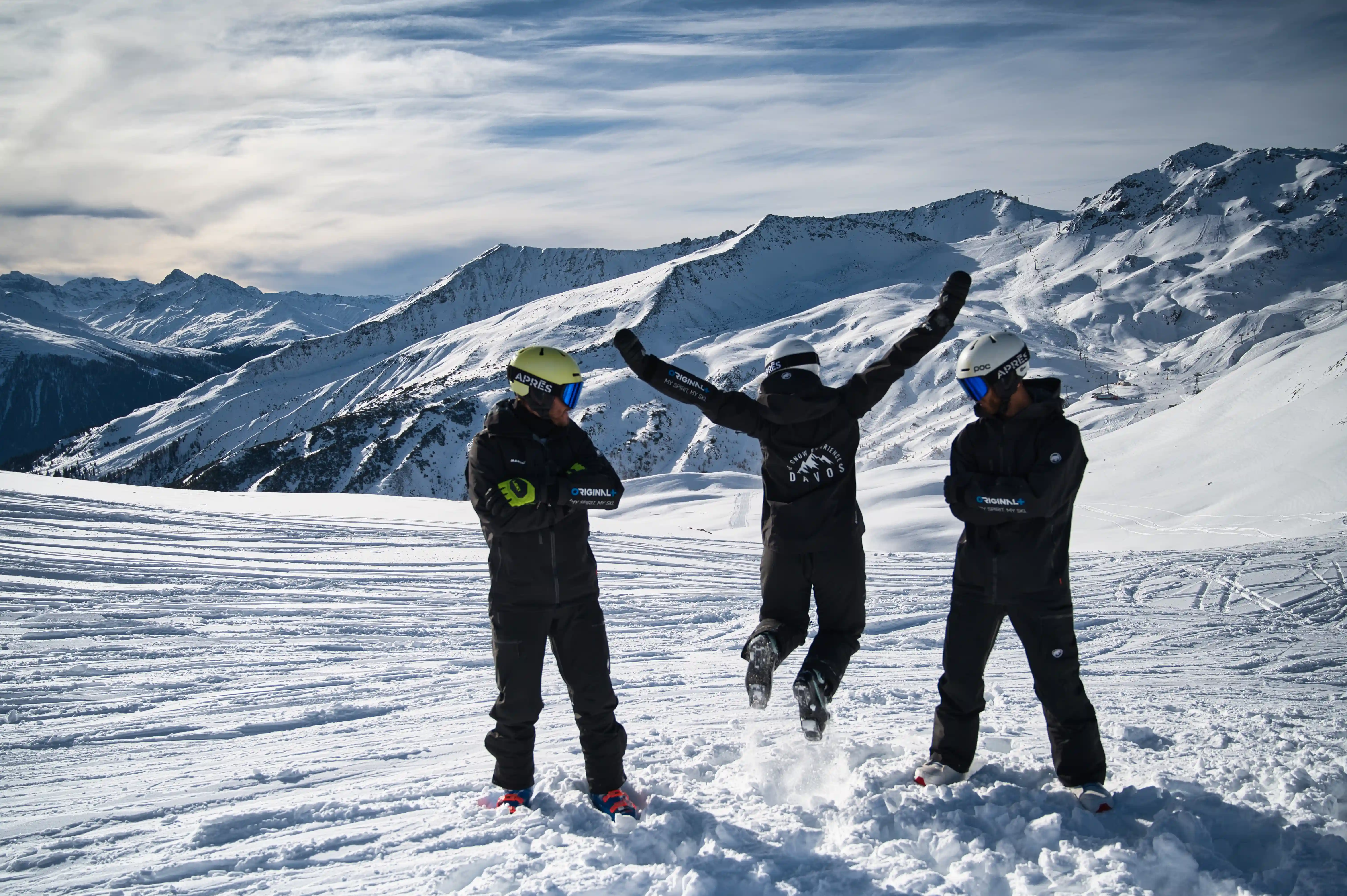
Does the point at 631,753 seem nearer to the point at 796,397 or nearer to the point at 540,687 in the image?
the point at 540,687

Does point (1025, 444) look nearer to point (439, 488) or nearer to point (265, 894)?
point (265, 894)

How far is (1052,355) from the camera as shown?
76.5 m

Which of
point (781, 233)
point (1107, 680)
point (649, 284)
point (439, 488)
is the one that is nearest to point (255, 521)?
point (1107, 680)

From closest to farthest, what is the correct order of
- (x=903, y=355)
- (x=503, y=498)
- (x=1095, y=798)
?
(x=1095, y=798) < (x=503, y=498) < (x=903, y=355)

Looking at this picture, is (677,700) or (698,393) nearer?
(698,393)

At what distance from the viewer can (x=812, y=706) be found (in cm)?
377

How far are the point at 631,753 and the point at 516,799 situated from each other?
0.89 meters

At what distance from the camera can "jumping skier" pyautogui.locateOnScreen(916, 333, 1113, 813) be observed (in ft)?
11.5

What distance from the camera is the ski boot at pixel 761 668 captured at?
152 inches

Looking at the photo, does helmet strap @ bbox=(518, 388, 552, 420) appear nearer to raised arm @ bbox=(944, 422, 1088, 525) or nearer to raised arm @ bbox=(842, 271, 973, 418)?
raised arm @ bbox=(842, 271, 973, 418)

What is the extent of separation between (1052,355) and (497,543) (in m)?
83.3

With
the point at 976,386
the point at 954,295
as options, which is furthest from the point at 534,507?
the point at 954,295

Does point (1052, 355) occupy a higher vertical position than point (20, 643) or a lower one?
higher

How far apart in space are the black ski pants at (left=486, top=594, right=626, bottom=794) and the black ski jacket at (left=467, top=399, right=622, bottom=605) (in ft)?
0.37
